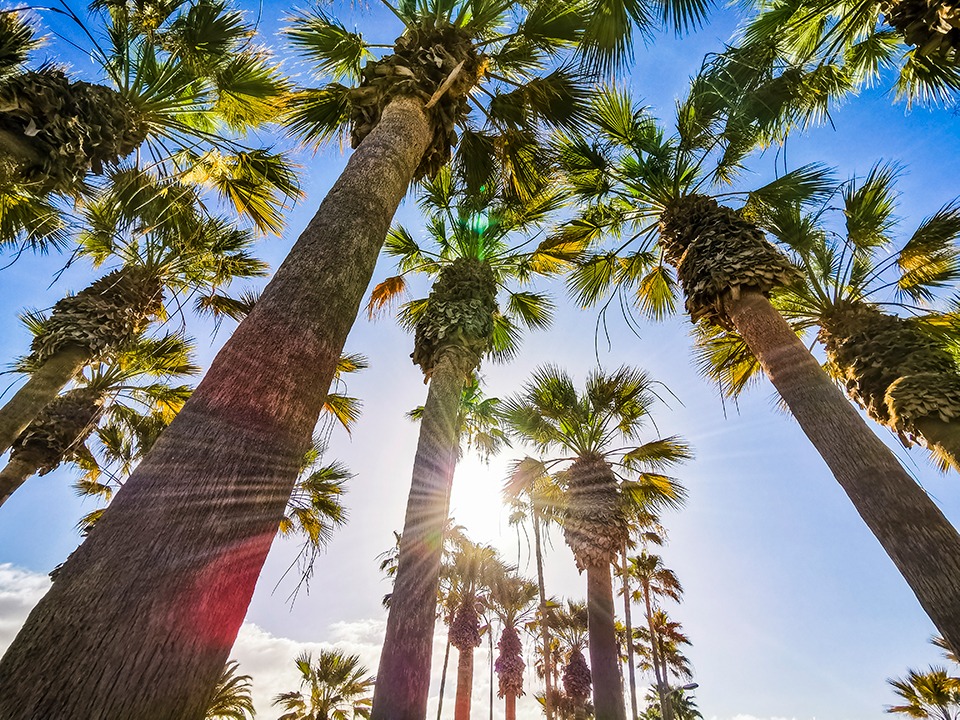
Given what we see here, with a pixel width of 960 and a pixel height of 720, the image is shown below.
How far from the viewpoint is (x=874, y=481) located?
3.54 metres

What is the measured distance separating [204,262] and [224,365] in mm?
7227

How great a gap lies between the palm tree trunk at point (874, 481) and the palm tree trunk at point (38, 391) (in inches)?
356

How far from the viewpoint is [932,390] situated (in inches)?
169

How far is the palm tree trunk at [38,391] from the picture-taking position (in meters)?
5.59

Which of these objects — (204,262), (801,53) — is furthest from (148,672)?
(801,53)

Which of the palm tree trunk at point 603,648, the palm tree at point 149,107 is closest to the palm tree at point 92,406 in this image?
the palm tree at point 149,107

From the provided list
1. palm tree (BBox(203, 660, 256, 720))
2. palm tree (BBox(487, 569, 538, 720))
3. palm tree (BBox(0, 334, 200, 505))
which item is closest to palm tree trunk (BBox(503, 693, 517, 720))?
palm tree (BBox(487, 569, 538, 720))

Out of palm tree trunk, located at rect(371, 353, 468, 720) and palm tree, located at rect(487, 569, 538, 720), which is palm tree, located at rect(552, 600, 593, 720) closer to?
palm tree, located at rect(487, 569, 538, 720)

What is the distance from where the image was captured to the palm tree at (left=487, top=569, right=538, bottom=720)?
60.1ft

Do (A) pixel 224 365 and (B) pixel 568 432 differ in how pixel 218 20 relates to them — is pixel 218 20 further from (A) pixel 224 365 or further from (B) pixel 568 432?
(B) pixel 568 432

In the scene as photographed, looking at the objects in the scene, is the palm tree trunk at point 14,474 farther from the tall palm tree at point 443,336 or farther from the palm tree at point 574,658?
the palm tree at point 574,658

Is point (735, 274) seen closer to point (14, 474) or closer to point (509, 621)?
point (14, 474)

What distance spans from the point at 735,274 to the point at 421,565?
4728 millimetres

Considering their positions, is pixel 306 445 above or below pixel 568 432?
below
